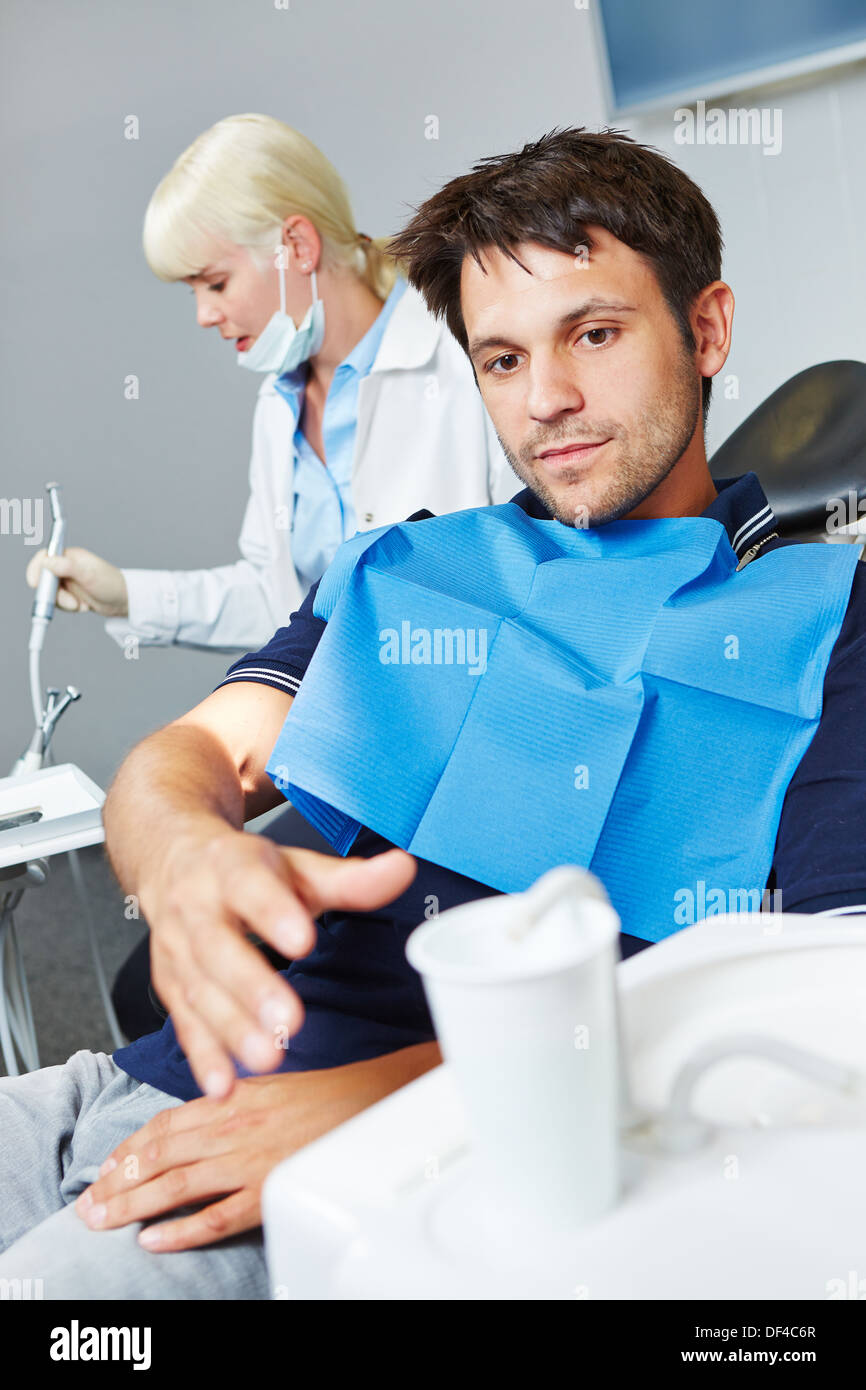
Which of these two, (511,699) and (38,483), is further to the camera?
(38,483)

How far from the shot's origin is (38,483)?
3271 millimetres

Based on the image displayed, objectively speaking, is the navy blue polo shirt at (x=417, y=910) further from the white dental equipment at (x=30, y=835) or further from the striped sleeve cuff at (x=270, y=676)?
the white dental equipment at (x=30, y=835)

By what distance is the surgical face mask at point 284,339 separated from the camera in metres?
1.87

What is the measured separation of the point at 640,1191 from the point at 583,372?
29.2 inches

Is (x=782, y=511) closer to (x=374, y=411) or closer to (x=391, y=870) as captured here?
(x=374, y=411)

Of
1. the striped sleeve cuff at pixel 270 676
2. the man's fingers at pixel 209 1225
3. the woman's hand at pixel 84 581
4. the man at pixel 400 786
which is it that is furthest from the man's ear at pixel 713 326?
the woman's hand at pixel 84 581

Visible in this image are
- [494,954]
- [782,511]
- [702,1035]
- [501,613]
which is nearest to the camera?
[494,954]

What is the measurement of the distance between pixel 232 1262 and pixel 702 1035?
0.34m

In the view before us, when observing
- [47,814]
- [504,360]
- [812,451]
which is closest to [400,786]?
[504,360]

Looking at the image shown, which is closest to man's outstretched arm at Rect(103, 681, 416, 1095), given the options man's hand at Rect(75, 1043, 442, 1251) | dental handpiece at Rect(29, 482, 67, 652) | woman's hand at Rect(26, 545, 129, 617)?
man's hand at Rect(75, 1043, 442, 1251)

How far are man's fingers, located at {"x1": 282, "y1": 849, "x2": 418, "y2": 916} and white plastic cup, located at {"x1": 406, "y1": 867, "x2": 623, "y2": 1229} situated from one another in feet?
0.25

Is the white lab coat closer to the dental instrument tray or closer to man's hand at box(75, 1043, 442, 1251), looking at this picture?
the dental instrument tray

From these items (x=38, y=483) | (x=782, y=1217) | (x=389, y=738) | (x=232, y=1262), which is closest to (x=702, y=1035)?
(x=782, y=1217)

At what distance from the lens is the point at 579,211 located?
1013 millimetres
